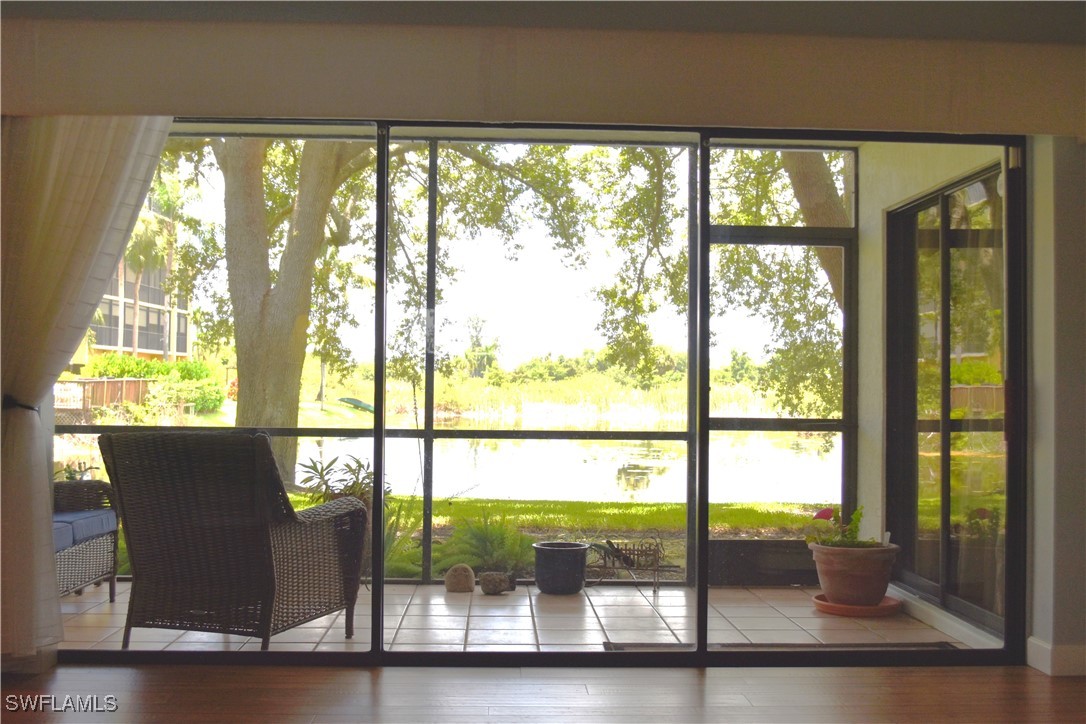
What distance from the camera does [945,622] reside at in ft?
13.3

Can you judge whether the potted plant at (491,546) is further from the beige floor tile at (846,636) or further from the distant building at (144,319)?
the distant building at (144,319)

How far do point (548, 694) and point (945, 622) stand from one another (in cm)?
195

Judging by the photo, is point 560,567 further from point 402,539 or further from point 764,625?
point 764,625

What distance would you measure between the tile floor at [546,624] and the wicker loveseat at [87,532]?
7 centimetres

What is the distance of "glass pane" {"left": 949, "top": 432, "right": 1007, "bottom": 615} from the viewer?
3893 mm

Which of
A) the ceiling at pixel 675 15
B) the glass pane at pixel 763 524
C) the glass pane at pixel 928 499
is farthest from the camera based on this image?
the glass pane at pixel 928 499

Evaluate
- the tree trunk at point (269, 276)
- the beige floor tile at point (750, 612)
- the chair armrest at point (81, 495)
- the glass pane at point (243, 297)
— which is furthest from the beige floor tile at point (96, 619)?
the beige floor tile at point (750, 612)

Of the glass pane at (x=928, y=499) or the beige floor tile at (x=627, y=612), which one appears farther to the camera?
the glass pane at (x=928, y=499)

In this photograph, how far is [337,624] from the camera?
151 inches

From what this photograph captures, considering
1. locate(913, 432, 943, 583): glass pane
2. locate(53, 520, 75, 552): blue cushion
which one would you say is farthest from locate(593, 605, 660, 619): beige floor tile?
locate(53, 520, 75, 552): blue cushion

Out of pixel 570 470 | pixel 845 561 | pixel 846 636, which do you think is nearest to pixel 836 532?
pixel 845 561

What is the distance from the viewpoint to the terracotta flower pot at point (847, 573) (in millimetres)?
4039

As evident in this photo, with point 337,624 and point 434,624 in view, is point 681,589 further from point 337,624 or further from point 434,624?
point 337,624

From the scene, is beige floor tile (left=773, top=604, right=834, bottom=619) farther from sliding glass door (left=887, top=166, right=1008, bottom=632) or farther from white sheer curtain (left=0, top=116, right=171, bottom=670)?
white sheer curtain (left=0, top=116, right=171, bottom=670)
